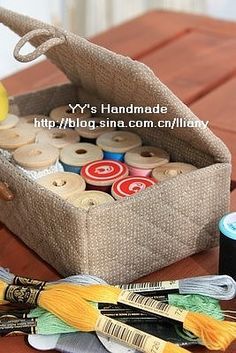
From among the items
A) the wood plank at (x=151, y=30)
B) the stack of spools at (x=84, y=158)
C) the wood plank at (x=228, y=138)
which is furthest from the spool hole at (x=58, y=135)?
the wood plank at (x=151, y=30)

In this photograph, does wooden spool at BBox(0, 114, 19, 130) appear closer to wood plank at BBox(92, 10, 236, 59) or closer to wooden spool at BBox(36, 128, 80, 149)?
wooden spool at BBox(36, 128, 80, 149)

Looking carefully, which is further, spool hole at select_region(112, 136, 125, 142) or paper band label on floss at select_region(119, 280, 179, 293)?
spool hole at select_region(112, 136, 125, 142)

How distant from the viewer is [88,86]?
1.06m

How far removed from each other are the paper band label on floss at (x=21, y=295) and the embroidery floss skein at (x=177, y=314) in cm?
4


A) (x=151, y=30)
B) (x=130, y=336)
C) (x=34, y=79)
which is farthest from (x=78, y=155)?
(x=151, y=30)

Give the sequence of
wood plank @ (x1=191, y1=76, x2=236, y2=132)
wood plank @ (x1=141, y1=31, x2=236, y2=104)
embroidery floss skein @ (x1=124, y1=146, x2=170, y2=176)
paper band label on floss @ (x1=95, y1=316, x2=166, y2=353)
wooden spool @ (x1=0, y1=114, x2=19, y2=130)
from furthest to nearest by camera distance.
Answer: wood plank @ (x1=141, y1=31, x2=236, y2=104) < wood plank @ (x1=191, y1=76, x2=236, y2=132) < wooden spool @ (x1=0, y1=114, x2=19, y2=130) < embroidery floss skein @ (x1=124, y1=146, x2=170, y2=176) < paper band label on floss @ (x1=95, y1=316, x2=166, y2=353)

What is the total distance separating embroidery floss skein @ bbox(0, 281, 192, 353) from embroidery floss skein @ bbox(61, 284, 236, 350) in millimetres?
13

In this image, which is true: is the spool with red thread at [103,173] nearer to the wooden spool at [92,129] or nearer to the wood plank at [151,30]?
the wooden spool at [92,129]

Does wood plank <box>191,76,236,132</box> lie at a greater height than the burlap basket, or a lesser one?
lesser

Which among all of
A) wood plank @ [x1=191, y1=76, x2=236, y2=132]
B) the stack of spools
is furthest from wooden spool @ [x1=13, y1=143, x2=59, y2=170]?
wood plank @ [x1=191, y1=76, x2=236, y2=132]

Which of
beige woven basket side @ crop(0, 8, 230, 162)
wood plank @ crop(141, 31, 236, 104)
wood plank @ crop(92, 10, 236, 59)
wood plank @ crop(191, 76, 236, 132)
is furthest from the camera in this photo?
wood plank @ crop(92, 10, 236, 59)

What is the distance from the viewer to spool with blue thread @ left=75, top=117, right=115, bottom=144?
103 cm

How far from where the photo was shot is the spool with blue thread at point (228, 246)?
771 mm

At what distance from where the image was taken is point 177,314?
714 mm
